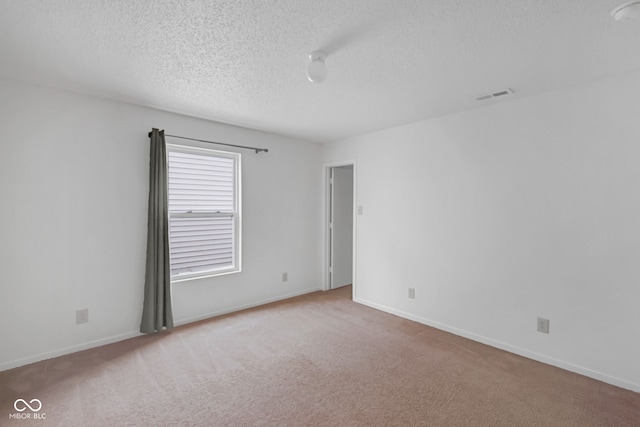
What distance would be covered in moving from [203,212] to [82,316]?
5.13ft

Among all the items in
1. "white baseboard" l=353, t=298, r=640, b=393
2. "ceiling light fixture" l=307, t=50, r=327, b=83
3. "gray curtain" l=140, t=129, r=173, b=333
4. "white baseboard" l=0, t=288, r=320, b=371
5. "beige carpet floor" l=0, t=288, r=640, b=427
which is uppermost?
"ceiling light fixture" l=307, t=50, r=327, b=83

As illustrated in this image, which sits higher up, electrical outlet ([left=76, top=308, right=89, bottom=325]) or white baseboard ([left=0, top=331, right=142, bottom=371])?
electrical outlet ([left=76, top=308, right=89, bottom=325])

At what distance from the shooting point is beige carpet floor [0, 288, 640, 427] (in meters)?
2.02

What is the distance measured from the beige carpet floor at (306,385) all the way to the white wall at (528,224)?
311 millimetres

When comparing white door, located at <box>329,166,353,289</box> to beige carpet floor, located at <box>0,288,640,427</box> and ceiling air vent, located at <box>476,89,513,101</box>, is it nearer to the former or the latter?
beige carpet floor, located at <box>0,288,640,427</box>

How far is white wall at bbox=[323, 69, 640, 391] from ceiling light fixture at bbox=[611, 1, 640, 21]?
3.46 ft

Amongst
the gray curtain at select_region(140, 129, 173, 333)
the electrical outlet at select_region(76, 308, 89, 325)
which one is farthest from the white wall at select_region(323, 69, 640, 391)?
the electrical outlet at select_region(76, 308, 89, 325)

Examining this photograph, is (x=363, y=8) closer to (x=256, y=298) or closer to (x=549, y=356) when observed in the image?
(x=549, y=356)

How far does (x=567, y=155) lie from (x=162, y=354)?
162 inches

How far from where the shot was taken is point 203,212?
12.3ft

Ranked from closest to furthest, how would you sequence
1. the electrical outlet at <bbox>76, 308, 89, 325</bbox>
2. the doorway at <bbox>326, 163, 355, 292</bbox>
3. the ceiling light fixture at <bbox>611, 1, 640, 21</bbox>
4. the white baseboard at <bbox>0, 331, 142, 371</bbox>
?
the ceiling light fixture at <bbox>611, 1, 640, 21</bbox> < the white baseboard at <bbox>0, 331, 142, 371</bbox> < the electrical outlet at <bbox>76, 308, 89, 325</bbox> < the doorway at <bbox>326, 163, 355, 292</bbox>

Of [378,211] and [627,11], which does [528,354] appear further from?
[627,11]

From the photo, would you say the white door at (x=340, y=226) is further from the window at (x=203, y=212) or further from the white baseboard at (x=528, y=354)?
the window at (x=203, y=212)

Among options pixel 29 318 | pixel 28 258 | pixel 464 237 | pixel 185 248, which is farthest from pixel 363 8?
pixel 29 318
